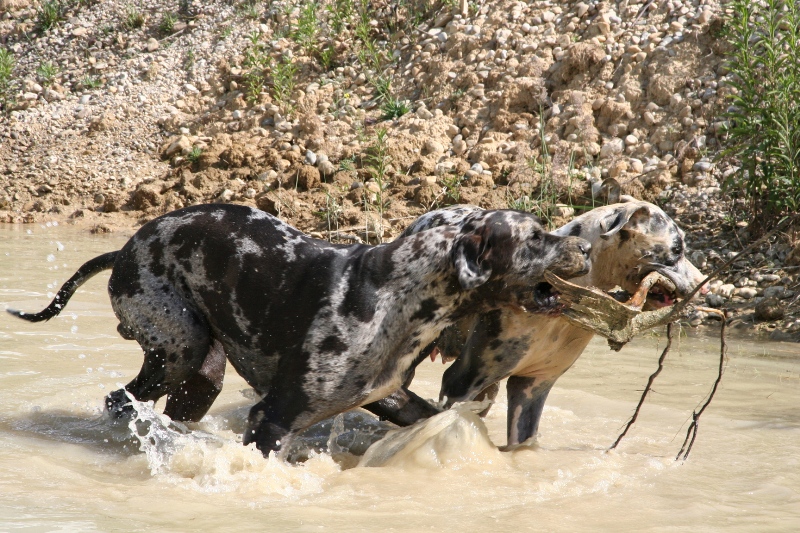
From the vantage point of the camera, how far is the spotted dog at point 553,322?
464cm

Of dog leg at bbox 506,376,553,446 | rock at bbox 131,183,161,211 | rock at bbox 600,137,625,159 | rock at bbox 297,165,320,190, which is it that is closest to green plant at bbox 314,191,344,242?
rock at bbox 297,165,320,190

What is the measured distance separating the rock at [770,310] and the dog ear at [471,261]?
4.70 meters

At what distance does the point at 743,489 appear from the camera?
4.35 meters

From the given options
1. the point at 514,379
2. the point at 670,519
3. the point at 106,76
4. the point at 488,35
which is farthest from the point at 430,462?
the point at 106,76

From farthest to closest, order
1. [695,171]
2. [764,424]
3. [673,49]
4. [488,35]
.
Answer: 1. [488,35]
2. [673,49]
3. [695,171]
4. [764,424]

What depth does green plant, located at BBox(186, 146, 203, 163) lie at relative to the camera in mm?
12641

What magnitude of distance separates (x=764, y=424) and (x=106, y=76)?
1321cm

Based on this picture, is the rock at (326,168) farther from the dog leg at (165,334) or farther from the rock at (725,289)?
the dog leg at (165,334)

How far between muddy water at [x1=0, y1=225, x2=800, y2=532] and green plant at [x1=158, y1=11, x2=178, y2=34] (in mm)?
10821

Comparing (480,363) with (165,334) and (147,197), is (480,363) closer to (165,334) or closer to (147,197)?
(165,334)

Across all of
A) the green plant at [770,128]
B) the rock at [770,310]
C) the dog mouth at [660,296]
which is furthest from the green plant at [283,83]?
the dog mouth at [660,296]

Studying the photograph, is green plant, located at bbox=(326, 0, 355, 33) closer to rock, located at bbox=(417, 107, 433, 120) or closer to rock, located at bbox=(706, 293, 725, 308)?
rock, located at bbox=(417, 107, 433, 120)

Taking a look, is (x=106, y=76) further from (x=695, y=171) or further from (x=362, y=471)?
(x=362, y=471)

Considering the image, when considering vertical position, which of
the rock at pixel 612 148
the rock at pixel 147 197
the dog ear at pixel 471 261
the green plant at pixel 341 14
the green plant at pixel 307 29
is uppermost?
the green plant at pixel 341 14
